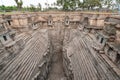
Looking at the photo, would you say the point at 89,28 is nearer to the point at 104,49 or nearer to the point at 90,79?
the point at 104,49

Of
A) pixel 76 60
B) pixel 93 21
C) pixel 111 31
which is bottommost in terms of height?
pixel 76 60

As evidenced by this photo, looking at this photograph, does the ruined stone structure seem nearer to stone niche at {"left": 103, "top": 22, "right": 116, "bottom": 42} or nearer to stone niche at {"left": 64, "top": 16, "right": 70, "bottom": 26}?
stone niche at {"left": 103, "top": 22, "right": 116, "bottom": 42}

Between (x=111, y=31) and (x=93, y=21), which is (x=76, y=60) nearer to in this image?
(x=111, y=31)

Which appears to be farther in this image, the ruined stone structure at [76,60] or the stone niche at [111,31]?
the stone niche at [111,31]

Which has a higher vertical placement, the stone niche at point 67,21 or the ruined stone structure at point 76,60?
the stone niche at point 67,21

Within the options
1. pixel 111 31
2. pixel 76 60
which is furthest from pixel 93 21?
pixel 76 60

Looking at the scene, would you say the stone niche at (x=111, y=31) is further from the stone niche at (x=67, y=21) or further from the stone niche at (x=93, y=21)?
the stone niche at (x=67, y=21)

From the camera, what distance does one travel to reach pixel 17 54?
8.48m

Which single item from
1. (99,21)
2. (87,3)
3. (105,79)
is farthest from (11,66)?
(87,3)

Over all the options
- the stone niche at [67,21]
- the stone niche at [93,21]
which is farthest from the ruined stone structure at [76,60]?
the stone niche at [67,21]

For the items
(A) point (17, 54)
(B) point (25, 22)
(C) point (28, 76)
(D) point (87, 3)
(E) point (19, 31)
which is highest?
(D) point (87, 3)

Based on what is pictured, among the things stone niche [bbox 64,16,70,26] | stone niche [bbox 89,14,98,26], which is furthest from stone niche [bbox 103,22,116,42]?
stone niche [bbox 64,16,70,26]

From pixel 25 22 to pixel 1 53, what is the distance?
300 inches

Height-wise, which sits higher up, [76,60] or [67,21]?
[67,21]
